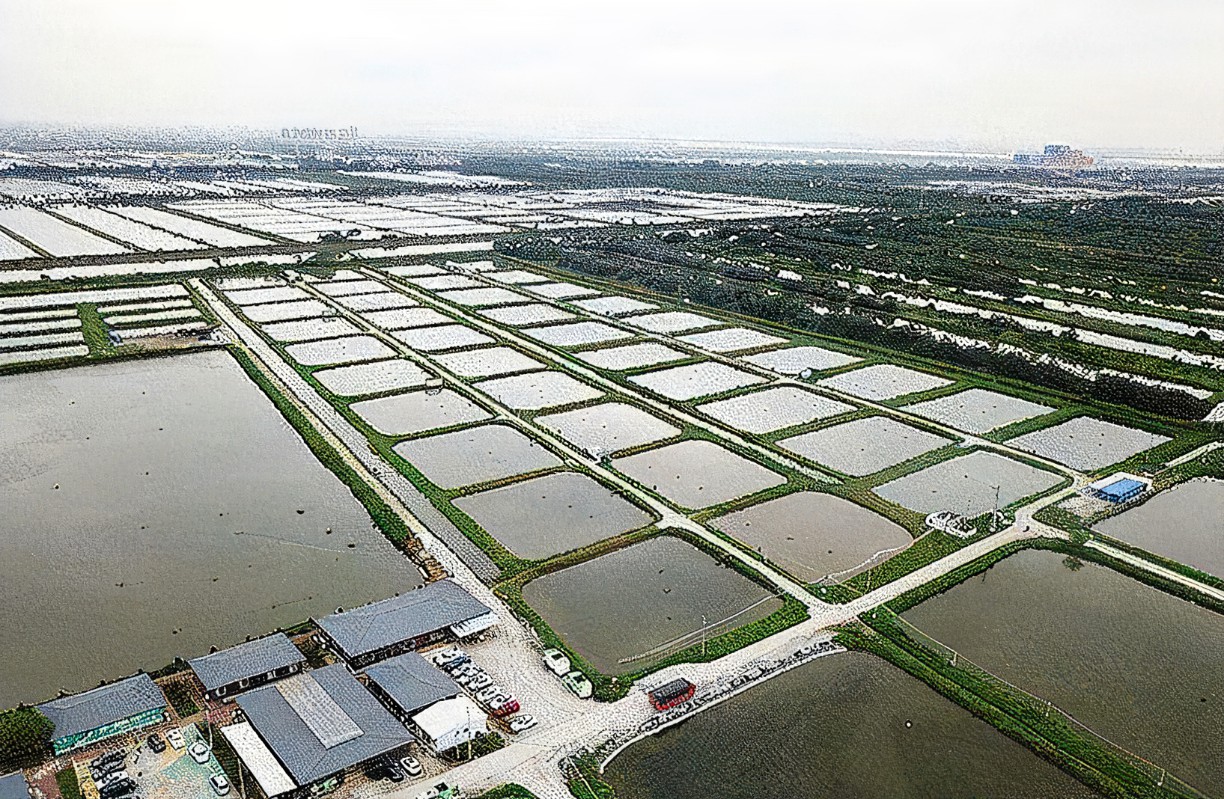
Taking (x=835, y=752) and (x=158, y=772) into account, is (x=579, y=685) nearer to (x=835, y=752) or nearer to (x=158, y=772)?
(x=835, y=752)

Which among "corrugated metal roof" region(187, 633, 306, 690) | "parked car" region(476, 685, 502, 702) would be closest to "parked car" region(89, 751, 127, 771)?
"corrugated metal roof" region(187, 633, 306, 690)

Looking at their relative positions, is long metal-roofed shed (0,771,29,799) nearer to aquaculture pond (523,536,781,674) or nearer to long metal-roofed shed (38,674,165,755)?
long metal-roofed shed (38,674,165,755)

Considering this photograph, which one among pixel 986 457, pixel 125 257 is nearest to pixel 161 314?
pixel 125 257

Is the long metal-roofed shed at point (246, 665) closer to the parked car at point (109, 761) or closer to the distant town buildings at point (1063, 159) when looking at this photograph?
the parked car at point (109, 761)

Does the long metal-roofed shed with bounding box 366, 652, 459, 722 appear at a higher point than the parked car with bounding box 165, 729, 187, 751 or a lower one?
higher

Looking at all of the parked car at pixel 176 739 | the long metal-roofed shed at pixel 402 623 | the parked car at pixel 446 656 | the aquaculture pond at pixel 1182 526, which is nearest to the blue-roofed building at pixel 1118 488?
the aquaculture pond at pixel 1182 526

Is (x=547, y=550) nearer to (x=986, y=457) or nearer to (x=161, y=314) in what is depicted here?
(x=986, y=457)
